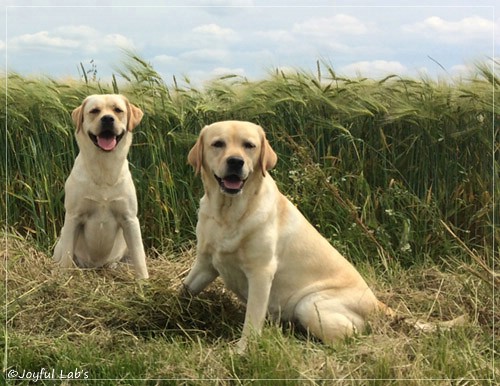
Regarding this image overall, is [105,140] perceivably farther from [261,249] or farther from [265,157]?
[261,249]

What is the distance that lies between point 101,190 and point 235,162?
57.2 inches

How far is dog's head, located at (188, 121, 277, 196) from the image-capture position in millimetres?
3471

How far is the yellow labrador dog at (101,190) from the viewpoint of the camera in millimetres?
4406

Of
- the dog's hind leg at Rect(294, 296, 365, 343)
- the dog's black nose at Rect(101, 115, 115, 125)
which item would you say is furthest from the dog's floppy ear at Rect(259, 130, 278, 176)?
the dog's black nose at Rect(101, 115, 115, 125)

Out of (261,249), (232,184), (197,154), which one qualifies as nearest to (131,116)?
(197,154)

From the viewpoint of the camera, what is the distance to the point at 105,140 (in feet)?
14.4

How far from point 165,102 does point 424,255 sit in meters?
2.42

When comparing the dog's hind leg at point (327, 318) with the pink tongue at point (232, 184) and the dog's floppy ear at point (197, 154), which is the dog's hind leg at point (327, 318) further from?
the dog's floppy ear at point (197, 154)

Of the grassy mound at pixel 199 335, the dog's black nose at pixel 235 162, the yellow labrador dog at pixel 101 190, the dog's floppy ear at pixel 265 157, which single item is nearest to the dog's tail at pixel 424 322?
the grassy mound at pixel 199 335

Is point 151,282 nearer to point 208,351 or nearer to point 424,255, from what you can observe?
point 208,351

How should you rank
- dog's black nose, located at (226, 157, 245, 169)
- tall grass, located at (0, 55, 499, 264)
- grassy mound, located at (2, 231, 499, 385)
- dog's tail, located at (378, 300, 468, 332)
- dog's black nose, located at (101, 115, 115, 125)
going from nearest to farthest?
grassy mound, located at (2, 231, 499, 385)
dog's black nose, located at (226, 157, 245, 169)
dog's tail, located at (378, 300, 468, 332)
dog's black nose, located at (101, 115, 115, 125)
tall grass, located at (0, 55, 499, 264)

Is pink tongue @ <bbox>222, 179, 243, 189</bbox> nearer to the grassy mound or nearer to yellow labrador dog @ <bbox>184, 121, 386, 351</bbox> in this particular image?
yellow labrador dog @ <bbox>184, 121, 386, 351</bbox>

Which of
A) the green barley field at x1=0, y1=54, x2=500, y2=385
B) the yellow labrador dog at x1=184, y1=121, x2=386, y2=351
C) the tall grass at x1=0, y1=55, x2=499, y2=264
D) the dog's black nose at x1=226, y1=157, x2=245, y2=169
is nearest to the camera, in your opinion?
the dog's black nose at x1=226, y1=157, x2=245, y2=169

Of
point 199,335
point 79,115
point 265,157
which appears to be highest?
point 79,115
